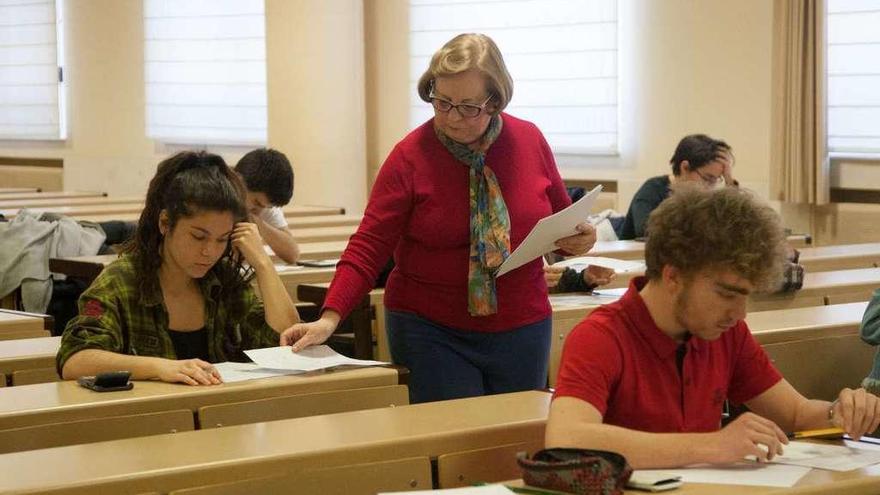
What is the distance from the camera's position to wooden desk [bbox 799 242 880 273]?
6102 mm

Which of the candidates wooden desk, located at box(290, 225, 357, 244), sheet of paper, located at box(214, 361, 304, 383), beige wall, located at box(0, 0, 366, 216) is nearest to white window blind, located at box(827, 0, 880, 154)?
wooden desk, located at box(290, 225, 357, 244)

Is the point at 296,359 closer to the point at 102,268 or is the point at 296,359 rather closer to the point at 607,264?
the point at 607,264

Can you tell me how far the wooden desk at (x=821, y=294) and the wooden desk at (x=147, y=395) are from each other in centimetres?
210

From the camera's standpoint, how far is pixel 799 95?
809 centimetres

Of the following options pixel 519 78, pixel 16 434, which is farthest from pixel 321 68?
pixel 16 434

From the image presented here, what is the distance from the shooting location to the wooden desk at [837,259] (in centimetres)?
610

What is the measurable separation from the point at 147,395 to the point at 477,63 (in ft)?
3.48

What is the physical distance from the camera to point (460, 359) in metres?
3.25

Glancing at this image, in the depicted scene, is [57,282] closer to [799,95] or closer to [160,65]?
[799,95]

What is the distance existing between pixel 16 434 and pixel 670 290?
1.35 metres

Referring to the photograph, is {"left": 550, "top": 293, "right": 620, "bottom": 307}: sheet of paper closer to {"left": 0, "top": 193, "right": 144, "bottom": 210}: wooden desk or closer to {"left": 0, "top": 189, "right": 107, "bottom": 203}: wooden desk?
{"left": 0, "top": 193, "right": 144, "bottom": 210}: wooden desk

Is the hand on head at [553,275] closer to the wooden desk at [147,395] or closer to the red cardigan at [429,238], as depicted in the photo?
the red cardigan at [429,238]

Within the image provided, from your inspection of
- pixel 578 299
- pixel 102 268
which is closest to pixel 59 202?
pixel 102 268

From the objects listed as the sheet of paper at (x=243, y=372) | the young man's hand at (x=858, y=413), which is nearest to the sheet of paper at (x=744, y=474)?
the young man's hand at (x=858, y=413)
